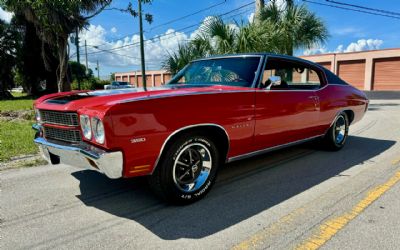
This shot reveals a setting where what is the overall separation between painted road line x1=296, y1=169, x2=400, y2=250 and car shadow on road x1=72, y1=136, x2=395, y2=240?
0.65m

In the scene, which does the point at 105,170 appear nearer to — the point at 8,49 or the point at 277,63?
the point at 277,63

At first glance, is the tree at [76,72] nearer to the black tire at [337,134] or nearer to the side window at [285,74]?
the side window at [285,74]

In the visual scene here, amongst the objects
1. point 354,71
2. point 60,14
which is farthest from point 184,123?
point 354,71

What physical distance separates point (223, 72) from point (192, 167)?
5.20 feet

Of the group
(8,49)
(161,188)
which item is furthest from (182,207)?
(8,49)

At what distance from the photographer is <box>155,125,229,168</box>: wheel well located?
325 cm

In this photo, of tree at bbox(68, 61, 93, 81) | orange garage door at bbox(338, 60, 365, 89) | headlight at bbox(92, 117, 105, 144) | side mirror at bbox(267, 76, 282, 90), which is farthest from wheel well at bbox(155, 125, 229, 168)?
orange garage door at bbox(338, 60, 365, 89)

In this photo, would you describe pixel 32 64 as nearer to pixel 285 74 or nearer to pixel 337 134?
pixel 285 74

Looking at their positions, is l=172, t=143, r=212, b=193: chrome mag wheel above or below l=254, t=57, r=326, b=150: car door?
below

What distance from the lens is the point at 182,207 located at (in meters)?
3.46

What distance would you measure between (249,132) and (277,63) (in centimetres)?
144

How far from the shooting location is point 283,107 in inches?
173

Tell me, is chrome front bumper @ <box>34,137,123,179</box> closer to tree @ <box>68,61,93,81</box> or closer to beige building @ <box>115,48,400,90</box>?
tree @ <box>68,61,93,81</box>

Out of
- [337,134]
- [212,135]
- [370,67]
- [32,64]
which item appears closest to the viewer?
[212,135]
